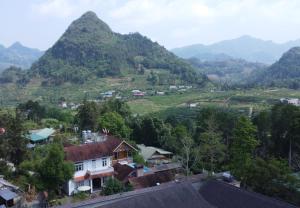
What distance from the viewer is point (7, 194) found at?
57.0 feet

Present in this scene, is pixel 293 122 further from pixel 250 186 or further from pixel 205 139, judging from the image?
pixel 250 186

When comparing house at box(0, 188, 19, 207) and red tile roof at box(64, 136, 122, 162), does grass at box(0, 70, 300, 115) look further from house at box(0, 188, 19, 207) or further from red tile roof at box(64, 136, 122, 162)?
house at box(0, 188, 19, 207)

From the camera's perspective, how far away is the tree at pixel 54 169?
1758cm

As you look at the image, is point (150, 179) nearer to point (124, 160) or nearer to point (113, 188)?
point (113, 188)

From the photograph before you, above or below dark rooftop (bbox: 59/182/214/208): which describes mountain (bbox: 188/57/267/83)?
above

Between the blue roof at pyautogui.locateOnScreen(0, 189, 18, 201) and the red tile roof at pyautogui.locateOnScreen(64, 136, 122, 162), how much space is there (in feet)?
11.0

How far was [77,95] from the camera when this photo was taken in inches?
2790

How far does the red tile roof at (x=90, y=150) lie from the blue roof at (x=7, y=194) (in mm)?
3354

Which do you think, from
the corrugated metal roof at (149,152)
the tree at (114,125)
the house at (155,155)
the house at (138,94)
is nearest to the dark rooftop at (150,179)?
the house at (155,155)

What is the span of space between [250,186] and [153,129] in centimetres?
1400

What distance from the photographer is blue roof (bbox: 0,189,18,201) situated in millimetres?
17077

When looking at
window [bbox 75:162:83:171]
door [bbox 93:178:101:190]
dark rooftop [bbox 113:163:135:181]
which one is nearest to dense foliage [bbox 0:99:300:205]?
dark rooftop [bbox 113:163:135:181]

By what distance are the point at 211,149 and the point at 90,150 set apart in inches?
278

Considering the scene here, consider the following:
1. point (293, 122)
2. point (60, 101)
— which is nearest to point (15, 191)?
point (293, 122)
